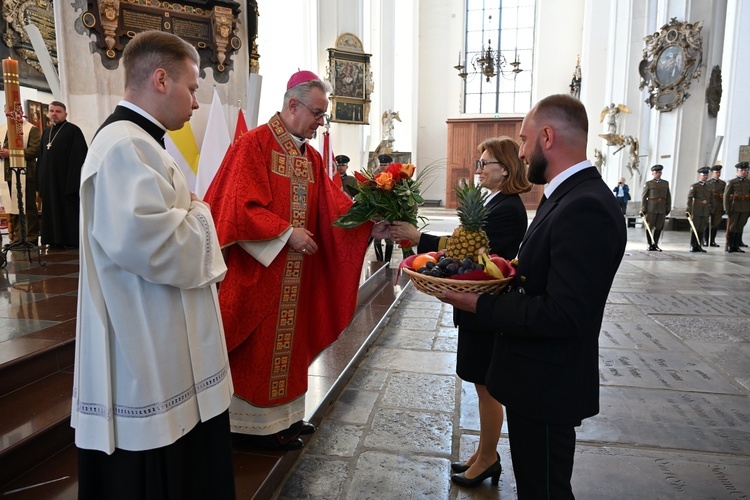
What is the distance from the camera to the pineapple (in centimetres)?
183

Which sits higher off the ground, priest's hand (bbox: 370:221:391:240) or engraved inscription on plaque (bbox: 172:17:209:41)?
engraved inscription on plaque (bbox: 172:17:209:41)

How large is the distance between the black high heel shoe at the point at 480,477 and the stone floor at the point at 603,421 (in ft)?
0.11

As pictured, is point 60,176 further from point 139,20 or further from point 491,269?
point 491,269

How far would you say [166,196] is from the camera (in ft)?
4.70

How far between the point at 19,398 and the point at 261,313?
1189 millimetres

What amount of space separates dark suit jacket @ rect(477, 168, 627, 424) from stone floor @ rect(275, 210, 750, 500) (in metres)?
0.08

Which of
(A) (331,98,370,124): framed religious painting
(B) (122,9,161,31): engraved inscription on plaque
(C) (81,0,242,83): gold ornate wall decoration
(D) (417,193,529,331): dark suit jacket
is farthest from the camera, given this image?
(A) (331,98,370,124): framed religious painting

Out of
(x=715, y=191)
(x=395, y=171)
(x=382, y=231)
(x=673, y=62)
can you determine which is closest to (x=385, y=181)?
(x=395, y=171)

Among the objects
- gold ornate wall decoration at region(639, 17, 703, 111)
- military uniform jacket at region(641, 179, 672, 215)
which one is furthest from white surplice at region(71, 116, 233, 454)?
gold ornate wall decoration at region(639, 17, 703, 111)

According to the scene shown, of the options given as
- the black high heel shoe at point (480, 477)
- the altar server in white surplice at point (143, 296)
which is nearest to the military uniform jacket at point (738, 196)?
the black high heel shoe at point (480, 477)

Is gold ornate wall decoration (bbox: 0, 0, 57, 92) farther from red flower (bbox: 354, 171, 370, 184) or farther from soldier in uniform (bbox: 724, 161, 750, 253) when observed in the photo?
soldier in uniform (bbox: 724, 161, 750, 253)

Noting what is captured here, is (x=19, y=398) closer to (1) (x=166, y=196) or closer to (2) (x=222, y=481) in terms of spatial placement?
(2) (x=222, y=481)

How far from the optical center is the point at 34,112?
8375 millimetres

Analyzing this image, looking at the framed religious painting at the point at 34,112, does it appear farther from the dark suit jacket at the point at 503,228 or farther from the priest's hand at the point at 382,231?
the dark suit jacket at the point at 503,228
